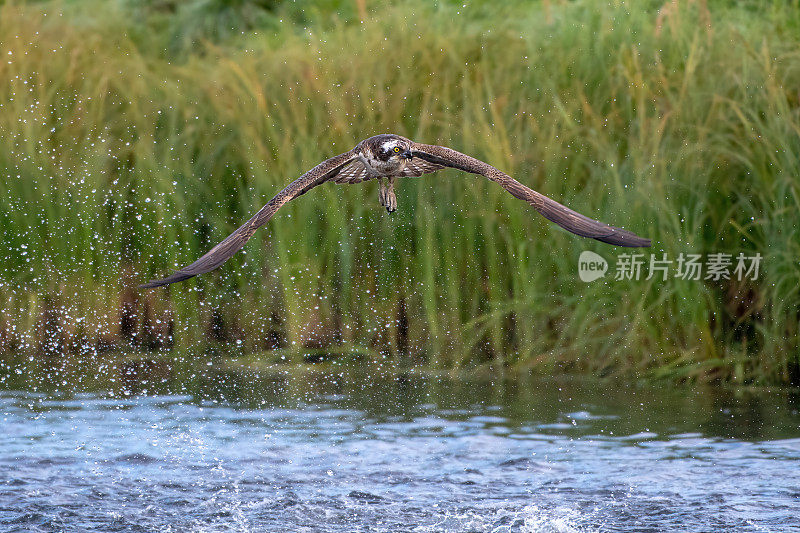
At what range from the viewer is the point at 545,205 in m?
3.72

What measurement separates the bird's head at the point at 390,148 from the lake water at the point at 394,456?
131cm

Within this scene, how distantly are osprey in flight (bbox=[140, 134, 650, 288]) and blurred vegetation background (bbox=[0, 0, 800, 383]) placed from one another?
2.17 meters

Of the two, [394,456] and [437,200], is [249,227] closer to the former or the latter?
[394,456]

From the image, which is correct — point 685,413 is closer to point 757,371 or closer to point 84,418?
point 757,371

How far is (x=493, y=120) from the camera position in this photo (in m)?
6.75

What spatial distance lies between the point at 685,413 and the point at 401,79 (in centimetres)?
259

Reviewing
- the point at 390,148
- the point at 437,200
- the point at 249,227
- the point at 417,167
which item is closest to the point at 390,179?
the point at 417,167

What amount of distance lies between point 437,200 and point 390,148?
→ 96.6 inches

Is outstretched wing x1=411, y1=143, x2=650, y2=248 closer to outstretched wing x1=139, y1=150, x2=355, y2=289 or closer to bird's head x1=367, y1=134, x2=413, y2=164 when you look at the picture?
bird's head x1=367, y1=134, x2=413, y2=164

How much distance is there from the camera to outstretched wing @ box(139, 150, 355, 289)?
3.48m

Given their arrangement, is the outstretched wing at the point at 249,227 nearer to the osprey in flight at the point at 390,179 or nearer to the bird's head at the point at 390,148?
the osprey in flight at the point at 390,179

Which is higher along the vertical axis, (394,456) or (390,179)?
(390,179)

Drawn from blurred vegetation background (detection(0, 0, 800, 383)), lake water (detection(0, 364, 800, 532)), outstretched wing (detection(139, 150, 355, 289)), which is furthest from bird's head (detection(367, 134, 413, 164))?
blurred vegetation background (detection(0, 0, 800, 383))

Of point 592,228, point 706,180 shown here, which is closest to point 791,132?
point 706,180
